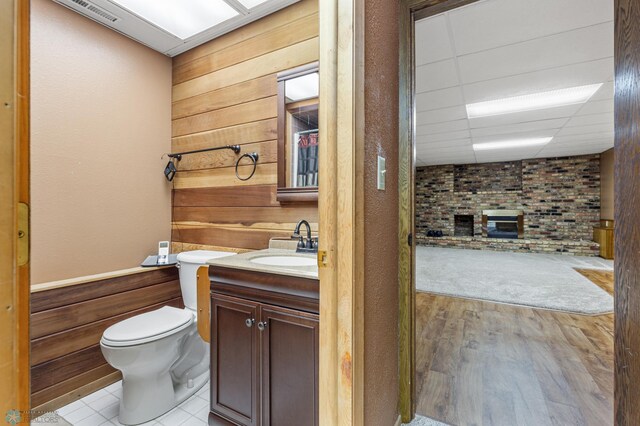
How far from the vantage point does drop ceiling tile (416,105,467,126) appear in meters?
3.72

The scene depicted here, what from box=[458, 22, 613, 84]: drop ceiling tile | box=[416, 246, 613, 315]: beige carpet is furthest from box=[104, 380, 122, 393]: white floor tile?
box=[458, 22, 613, 84]: drop ceiling tile

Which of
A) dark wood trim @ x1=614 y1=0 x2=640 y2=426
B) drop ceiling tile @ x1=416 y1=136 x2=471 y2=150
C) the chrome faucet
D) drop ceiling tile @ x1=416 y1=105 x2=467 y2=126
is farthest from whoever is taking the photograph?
drop ceiling tile @ x1=416 y1=136 x2=471 y2=150

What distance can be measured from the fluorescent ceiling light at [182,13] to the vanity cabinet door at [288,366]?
77.1 inches

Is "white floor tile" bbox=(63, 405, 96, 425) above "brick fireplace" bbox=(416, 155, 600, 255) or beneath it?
beneath

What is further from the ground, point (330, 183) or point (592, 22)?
point (592, 22)

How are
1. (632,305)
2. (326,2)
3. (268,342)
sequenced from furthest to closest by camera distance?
(268,342) → (326,2) → (632,305)

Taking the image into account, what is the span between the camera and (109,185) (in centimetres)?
217

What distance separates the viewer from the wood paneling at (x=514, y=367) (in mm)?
1599

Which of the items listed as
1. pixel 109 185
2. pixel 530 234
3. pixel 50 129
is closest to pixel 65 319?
pixel 109 185

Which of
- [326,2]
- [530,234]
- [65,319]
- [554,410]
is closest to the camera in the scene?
[326,2]

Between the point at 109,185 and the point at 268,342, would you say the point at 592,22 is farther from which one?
the point at 109,185

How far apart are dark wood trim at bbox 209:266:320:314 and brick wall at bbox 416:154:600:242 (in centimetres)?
799

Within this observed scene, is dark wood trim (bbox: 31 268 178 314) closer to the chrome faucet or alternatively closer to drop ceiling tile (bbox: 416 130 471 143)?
the chrome faucet

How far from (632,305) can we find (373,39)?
3.65 feet
